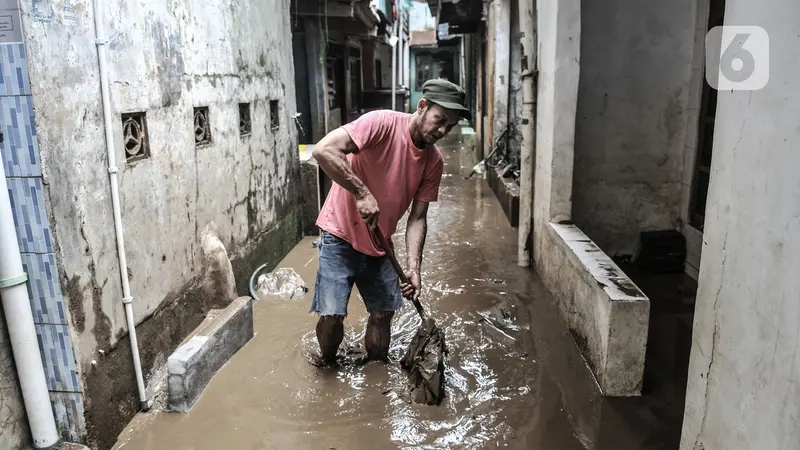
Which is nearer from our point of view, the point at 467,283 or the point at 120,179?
the point at 120,179

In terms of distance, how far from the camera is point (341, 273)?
373cm

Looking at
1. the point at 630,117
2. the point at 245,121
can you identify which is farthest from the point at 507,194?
the point at 245,121

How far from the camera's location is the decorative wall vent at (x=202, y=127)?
4492 mm

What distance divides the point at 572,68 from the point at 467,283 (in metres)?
2.34

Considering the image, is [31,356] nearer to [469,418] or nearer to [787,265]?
[469,418]

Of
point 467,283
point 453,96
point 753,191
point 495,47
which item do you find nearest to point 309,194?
point 467,283

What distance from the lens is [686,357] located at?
4184mm

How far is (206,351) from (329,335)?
826mm

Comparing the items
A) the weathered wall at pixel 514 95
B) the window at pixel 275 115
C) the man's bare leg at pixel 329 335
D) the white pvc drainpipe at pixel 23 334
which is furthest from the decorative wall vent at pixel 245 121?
the weathered wall at pixel 514 95

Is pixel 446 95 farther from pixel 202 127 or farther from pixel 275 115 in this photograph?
pixel 275 115

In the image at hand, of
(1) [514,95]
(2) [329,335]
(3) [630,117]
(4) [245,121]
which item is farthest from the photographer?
(1) [514,95]

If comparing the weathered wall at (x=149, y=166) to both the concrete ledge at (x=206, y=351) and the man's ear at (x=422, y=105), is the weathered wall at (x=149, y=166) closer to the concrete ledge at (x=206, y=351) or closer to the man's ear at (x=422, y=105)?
the concrete ledge at (x=206, y=351)

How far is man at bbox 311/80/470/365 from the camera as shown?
3314mm
